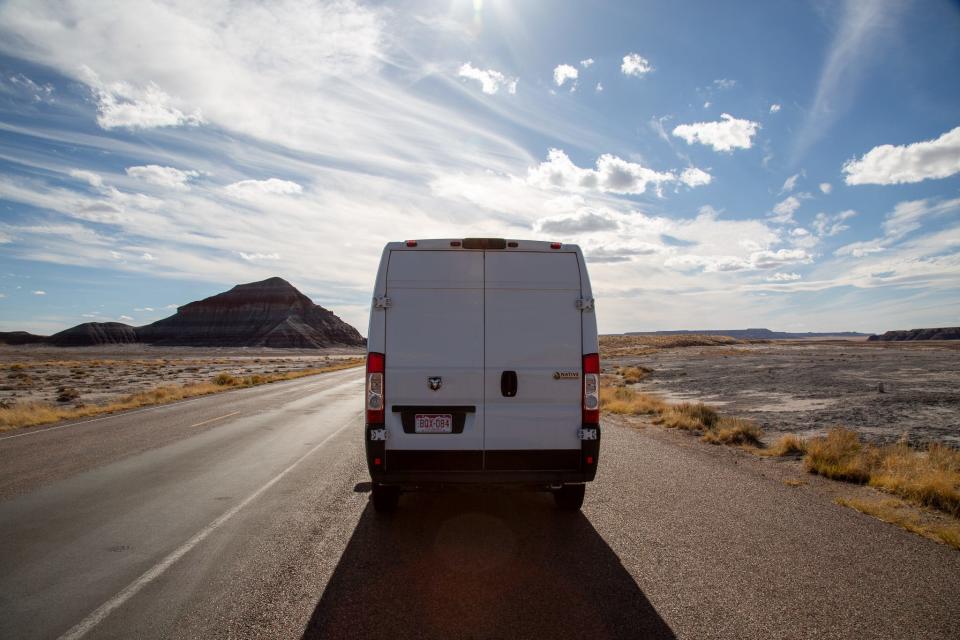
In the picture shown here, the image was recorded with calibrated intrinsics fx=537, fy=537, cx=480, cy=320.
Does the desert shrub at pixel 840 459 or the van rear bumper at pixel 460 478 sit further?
the desert shrub at pixel 840 459

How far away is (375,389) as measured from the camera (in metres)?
4.99

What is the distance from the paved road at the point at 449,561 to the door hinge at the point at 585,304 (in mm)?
2175

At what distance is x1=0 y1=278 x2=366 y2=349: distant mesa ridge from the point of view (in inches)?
6058

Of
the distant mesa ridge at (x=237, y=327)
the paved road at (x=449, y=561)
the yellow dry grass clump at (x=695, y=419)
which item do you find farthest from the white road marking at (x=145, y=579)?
the distant mesa ridge at (x=237, y=327)

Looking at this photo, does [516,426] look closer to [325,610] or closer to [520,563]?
[520,563]

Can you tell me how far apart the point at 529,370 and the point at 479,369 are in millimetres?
475

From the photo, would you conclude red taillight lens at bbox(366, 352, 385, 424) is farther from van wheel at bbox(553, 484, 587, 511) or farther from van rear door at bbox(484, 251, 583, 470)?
van wheel at bbox(553, 484, 587, 511)

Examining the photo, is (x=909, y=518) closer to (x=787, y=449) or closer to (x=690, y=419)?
(x=787, y=449)

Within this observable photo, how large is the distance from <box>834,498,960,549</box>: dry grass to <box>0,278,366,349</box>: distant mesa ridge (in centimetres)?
15095

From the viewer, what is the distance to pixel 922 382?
73.0 feet

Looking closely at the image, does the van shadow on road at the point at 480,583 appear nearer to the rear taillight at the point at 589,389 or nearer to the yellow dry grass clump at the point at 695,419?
the rear taillight at the point at 589,389

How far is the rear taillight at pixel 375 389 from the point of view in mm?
4980

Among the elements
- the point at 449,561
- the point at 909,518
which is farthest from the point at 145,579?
the point at 909,518

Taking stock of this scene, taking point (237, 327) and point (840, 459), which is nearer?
point (840, 459)
